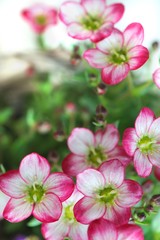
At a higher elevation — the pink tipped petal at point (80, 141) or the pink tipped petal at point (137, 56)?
the pink tipped petal at point (137, 56)

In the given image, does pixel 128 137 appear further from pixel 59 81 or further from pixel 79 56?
pixel 59 81

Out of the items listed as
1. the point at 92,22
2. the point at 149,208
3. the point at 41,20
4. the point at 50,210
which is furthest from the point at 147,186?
the point at 41,20

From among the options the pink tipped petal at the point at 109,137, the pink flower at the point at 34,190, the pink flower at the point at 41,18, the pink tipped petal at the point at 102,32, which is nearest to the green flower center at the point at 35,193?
the pink flower at the point at 34,190

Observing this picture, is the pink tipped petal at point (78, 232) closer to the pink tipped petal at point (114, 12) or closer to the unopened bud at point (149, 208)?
the unopened bud at point (149, 208)

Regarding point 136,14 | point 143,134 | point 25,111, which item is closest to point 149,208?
point 143,134

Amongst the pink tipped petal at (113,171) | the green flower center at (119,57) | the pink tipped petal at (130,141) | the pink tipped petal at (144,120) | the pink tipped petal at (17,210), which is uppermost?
the green flower center at (119,57)

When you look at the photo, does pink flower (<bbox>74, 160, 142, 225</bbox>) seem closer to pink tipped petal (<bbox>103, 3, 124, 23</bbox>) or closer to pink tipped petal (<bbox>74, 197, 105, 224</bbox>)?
pink tipped petal (<bbox>74, 197, 105, 224</bbox>)

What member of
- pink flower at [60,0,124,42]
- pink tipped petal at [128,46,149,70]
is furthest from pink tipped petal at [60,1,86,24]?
pink tipped petal at [128,46,149,70]
